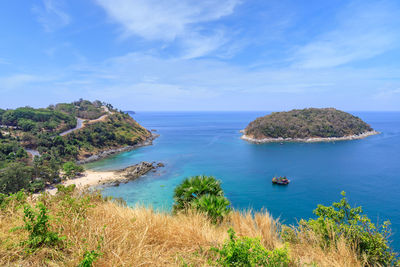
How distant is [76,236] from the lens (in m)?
3.49

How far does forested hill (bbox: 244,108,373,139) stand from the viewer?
8025cm

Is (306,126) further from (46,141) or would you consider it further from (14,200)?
(14,200)

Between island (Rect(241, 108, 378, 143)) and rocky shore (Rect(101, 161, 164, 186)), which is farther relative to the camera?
island (Rect(241, 108, 378, 143))

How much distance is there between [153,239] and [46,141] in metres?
59.7

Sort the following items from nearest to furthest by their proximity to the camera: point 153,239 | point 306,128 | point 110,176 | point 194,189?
point 153,239
point 194,189
point 110,176
point 306,128

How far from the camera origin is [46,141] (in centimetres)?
5069

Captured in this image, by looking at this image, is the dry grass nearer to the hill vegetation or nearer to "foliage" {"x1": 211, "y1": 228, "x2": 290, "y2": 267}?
the hill vegetation

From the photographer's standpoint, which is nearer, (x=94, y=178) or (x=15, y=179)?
(x=15, y=179)

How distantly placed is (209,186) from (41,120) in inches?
3067

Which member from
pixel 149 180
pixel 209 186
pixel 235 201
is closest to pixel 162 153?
pixel 149 180

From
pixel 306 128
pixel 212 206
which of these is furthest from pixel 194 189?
pixel 306 128

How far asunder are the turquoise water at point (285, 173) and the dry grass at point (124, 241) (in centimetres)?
1121

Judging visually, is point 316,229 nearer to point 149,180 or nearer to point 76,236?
point 76,236

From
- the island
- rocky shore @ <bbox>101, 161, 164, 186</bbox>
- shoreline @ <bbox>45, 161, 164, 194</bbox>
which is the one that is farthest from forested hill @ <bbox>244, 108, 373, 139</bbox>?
shoreline @ <bbox>45, 161, 164, 194</bbox>
